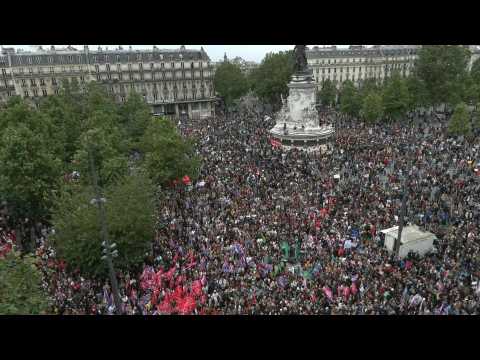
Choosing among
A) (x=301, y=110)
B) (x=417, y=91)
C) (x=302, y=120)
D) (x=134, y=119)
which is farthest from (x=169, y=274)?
(x=417, y=91)

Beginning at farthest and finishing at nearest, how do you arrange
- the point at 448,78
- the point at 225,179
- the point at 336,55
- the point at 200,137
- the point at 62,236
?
the point at 336,55 → the point at 448,78 → the point at 200,137 → the point at 225,179 → the point at 62,236

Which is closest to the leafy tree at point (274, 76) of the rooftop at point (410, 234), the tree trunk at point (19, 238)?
the rooftop at point (410, 234)

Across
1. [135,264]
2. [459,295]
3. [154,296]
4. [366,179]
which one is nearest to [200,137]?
[366,179]

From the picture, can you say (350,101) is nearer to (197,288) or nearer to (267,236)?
(267,236)

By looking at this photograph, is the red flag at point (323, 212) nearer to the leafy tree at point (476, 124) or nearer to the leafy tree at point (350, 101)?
the leafy tree at point (476, 124)

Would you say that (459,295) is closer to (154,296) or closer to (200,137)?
(154,296)

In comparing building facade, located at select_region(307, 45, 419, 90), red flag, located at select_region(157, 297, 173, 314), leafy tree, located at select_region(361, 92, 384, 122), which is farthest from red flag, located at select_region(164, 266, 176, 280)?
building facade, located at select_region(307, 45, 419, 90)

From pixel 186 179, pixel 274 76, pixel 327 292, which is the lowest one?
pixel 327 292
